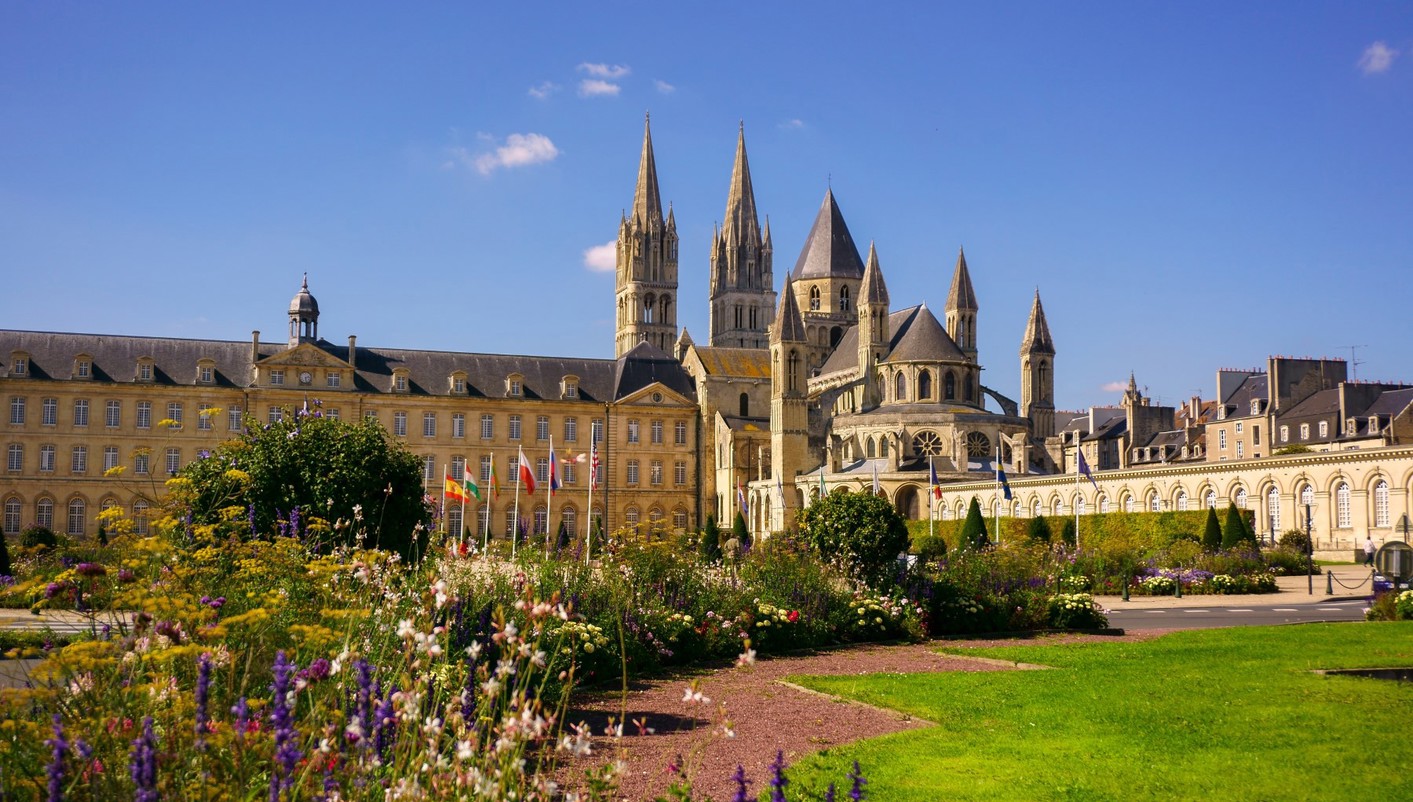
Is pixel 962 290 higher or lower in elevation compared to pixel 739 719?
higher

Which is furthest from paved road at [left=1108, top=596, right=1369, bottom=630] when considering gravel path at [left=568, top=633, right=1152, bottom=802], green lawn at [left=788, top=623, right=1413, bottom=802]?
gravel path at [left=568, top=633, right=1152, bottom=802]

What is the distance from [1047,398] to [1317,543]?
33.2 m

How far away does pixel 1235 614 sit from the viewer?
21188 mm

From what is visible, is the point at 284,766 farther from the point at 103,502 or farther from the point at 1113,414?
the point at 1113,414

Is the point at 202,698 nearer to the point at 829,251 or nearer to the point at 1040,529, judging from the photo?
the point at 1040,529

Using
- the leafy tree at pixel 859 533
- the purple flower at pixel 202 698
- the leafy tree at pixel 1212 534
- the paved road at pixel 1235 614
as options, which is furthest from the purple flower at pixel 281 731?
the leafy tree at pixel 1212 534

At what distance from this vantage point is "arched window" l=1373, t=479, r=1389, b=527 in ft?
117

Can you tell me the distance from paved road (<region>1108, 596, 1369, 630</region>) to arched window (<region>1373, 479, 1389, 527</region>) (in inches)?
519

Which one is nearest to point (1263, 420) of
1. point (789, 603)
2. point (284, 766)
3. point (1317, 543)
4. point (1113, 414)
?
point (1113, 414)

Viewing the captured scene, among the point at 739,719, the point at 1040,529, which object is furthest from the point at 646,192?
the point at 739,719

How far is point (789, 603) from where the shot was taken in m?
15.8

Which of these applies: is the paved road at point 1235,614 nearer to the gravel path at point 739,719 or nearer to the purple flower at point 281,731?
the gravel path at point 739,719

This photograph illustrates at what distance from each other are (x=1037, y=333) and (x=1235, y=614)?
5207 centimetres

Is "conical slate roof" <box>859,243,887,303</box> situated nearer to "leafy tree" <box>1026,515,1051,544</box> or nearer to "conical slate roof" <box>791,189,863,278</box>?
"conical slate roof" <box>791,189,863,278</box>
